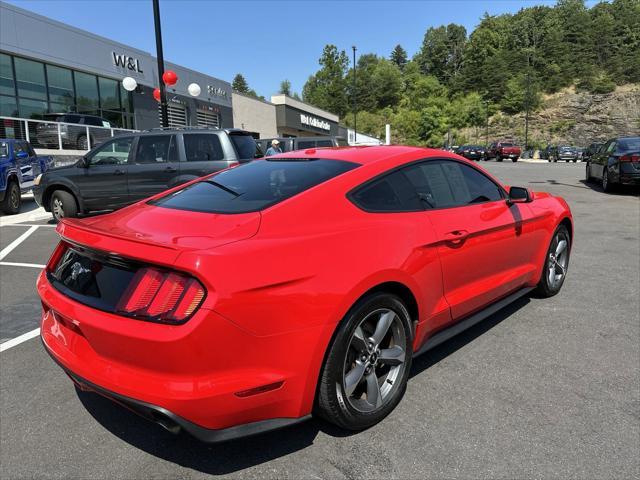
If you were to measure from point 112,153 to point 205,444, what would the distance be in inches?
330

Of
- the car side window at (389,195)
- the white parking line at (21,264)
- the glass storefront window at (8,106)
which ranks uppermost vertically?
the glass storefront window at (8,106)

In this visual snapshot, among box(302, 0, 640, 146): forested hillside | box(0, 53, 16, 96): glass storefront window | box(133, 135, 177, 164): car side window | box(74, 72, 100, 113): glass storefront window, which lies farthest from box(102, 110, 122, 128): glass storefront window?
box(302, 0, 640, 146): forested hillside

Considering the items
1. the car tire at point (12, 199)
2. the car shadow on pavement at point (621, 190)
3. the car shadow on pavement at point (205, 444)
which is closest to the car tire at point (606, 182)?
the car shadow on pavement at point (621, 190)

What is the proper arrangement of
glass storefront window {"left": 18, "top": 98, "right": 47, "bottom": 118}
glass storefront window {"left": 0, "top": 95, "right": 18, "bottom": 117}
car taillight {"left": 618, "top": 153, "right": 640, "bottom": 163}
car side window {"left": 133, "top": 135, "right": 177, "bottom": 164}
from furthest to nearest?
glass storefront window {"left": 18, "top": 98, "right": 47, "bottom": 118}, glass storefront window {"left": 0, "top": 95, "right": 18, "bottom": 117}, car taillight {"left": 618, "top": 153, "right": 640, "bottom": 163}, car side window {"left": 133, "top": 135, "right": 177, "bottom": 164}

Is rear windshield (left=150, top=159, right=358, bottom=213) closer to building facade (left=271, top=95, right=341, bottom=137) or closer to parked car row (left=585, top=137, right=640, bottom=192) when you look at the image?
parked car row (left=585, top=137, right=640, bottom=192)

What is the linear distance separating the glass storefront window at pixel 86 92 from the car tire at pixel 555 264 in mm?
22203

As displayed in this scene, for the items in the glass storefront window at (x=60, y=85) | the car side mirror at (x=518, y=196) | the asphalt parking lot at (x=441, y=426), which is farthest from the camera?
the glass storefront window at (x=60, y=85)

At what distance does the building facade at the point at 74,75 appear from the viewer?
59.1ft

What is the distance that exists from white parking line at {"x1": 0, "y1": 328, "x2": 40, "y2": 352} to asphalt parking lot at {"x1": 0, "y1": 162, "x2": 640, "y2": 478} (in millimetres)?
66

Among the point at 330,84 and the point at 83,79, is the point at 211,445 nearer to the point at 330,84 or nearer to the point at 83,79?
the point at 83,79

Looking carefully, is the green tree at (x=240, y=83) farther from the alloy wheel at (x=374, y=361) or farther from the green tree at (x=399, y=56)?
the alloy wheel at (x=374, y=361)

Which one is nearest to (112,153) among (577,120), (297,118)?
(297,118)

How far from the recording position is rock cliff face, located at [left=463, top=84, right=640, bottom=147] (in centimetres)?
7962

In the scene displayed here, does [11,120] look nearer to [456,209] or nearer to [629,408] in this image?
[456,209]
